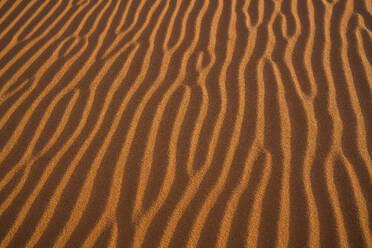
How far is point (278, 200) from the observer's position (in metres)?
Result: 2.09

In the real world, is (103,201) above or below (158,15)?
below

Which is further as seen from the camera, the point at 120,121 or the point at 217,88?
the point at 217,88

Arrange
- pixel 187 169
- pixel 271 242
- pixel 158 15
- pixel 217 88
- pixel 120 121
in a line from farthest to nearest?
1. pixel 158 15
2. pixel 217 88
3. pixel 120 121
4. pixel 187 169
5. pixel 271 242

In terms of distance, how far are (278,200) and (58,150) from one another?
1.56 metres

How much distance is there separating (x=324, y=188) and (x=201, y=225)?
2.68 ft

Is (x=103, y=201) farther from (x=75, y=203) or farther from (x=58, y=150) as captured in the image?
(x=58, y=150)

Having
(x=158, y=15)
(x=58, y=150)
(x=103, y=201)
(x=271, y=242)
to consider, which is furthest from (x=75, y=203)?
(x=158, y=15)

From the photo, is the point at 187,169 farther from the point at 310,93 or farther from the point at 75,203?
the point at 310,93

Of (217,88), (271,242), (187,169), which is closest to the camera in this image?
(271,242)

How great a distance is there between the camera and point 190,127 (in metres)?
2.52

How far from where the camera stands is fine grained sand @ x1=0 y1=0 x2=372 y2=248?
203cm

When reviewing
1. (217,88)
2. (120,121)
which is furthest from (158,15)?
(120,121)

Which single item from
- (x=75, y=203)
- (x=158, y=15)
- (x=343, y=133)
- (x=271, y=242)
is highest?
Answer: (x=158, y=15)

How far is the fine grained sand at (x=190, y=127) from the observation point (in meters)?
2.03
